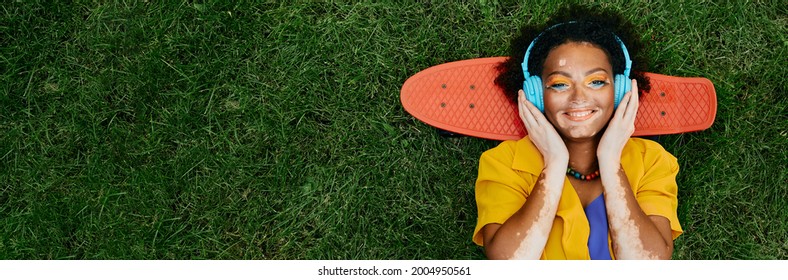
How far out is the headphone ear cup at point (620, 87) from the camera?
2248 millimetres

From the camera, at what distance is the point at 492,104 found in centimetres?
247

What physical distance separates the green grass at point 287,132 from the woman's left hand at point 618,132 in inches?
17.6

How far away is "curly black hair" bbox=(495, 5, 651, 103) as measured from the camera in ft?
7.39

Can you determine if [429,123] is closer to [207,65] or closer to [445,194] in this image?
[445,194]

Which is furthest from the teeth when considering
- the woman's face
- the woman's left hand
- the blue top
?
the blue top

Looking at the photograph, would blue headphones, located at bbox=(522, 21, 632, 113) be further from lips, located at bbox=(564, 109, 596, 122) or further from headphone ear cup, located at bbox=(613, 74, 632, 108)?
lips, located at bbox=(564, 109, 596, 122)

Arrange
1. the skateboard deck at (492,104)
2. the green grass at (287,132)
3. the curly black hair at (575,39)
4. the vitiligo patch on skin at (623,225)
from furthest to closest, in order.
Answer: the green grass at (287,132) < the skateboard deck at (492,104) < the curly black hair at (575,39) < the vitiligo patch on skin at (623,225)

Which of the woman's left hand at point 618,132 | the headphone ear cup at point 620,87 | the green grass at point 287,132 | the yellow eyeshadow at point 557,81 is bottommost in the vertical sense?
the green grass at point 287,132

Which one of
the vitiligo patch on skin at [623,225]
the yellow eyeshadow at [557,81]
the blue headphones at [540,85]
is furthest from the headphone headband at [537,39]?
the vitiligo patch on skin at [623,225]

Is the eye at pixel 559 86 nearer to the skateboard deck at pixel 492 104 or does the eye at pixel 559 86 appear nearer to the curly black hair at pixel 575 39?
the curly black hair at pixel 575 39

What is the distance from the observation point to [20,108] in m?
2.65

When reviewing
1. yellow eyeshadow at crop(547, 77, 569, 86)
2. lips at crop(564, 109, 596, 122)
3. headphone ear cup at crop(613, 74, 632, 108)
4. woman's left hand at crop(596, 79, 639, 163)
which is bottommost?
woman's left hand at crop(596, 79, 639, 163)

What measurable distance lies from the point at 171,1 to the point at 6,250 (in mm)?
1292
